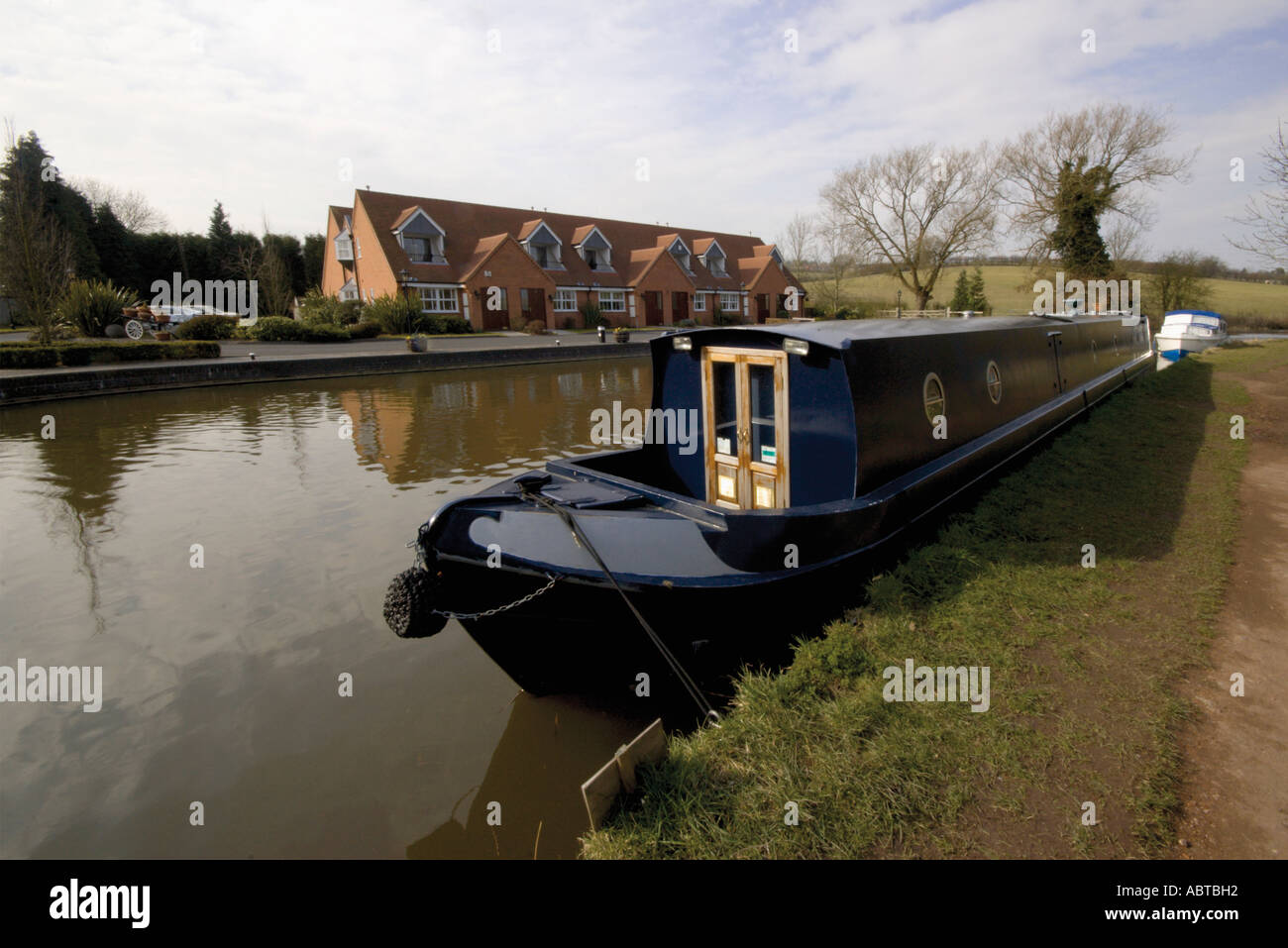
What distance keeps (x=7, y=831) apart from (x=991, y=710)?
516 cm

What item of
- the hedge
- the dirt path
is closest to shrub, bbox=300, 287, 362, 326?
the hedge

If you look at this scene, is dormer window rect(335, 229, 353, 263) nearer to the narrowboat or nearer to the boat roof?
the narrowboat

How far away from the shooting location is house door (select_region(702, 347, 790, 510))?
5.26m

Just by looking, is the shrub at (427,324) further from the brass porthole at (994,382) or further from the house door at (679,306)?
the brass porthole at (994,382)

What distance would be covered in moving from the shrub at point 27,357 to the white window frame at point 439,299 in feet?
57.8

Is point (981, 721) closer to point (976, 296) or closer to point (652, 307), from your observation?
point (652, 307)

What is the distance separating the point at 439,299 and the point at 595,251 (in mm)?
12048

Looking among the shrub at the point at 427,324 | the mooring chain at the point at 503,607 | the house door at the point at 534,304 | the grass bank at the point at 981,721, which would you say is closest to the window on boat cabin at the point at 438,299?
the shrub at the point at 427,324

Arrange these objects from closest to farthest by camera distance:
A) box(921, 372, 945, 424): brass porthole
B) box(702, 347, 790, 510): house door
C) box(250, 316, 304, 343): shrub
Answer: box(702, 347, 790, 510): house door, box(921, 372, 945, 424): brass porthole, box(250, 316, 304, 343): shrub

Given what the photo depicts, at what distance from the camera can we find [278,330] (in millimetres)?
28359

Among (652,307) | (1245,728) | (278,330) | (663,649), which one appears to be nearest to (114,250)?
(278,330)

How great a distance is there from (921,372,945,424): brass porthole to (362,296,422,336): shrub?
99.2ft
